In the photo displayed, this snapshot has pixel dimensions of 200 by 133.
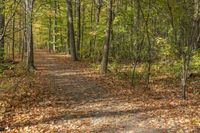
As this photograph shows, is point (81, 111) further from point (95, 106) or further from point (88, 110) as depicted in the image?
point (95, 106)

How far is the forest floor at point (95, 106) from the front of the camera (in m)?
10.1

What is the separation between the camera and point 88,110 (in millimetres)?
12133

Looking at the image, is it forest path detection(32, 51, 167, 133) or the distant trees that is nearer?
forest path detection(32, 51, 167, 133)

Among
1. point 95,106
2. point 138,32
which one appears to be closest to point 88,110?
point 95,106

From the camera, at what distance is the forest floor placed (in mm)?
10102

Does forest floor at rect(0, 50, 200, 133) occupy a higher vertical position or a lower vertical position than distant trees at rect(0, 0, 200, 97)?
lower

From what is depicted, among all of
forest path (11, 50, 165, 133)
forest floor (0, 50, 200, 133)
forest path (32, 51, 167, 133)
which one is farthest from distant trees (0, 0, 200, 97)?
forest path (32, 51, 167, 133)

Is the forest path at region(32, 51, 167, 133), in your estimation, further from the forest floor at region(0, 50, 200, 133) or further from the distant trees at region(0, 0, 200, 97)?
the distant trees at region(0, 0, 200, 97)

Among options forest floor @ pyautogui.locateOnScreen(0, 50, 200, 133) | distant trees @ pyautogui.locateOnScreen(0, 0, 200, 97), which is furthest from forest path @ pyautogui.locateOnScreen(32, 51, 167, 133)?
distant trees @ pyautogui.locateOnScreen(0, 0, 200, 97)

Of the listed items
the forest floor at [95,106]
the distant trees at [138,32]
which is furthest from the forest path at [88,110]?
the distant trees at [138,32]

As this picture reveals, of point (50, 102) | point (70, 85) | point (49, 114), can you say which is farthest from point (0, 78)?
point (49, 114)

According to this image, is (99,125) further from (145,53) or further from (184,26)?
(145,53)

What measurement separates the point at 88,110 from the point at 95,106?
62cm

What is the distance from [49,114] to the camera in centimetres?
1161
